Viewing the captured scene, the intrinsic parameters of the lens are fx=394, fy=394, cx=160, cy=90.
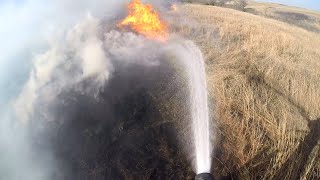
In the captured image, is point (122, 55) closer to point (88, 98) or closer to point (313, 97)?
point (88, 98)

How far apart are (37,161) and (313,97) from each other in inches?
292

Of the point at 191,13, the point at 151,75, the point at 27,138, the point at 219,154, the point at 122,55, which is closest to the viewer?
the point at 219,154

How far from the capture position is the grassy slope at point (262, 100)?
8.83 m

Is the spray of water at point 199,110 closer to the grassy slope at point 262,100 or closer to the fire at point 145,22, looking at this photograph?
the grassy slope at point 262,100

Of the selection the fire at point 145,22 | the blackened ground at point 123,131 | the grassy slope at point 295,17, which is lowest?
the grassy slope at point 295,17

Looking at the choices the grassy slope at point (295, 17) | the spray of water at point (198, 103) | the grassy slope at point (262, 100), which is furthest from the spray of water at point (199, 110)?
the grassy slope at point (295, 17)

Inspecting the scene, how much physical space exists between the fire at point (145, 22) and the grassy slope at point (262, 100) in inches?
26.8

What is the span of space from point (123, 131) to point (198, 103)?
83.1 inches

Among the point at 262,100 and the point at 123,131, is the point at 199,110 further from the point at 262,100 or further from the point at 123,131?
the point at 123,131

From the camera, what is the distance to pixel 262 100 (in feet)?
33.9

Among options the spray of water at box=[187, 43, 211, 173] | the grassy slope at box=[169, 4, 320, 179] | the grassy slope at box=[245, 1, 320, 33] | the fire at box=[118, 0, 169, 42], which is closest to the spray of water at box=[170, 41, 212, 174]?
the spray of water at box=[187, 43, 211, 173]

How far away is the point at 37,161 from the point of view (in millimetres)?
10086

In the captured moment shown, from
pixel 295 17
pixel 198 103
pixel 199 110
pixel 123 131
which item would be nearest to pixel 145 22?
pixel 198 103

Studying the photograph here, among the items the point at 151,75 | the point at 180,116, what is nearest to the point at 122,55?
the point at 151,75
